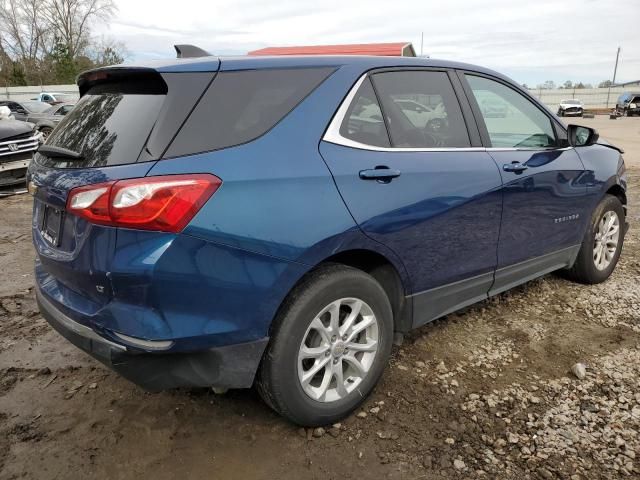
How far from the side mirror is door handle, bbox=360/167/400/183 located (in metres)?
2.04

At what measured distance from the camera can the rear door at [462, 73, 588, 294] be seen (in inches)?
130

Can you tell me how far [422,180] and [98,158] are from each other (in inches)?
61.1

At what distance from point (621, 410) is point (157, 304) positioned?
236cm

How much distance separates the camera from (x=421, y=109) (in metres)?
3.02

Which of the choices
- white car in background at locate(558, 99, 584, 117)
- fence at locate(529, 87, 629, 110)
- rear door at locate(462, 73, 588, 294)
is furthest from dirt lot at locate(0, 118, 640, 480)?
fence at locate(529, 87, 629, 110)

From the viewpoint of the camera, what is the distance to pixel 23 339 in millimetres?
3602

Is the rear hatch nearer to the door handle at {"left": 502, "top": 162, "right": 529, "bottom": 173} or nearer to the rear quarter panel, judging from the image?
the door handle at {"left": 502, "top": 162, "right": 529, "bottom": 173}

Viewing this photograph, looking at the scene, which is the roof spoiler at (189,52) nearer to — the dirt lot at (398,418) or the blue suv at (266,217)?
the blue suv at (266,217)

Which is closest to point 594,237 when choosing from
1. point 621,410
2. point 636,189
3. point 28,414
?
point 621,410

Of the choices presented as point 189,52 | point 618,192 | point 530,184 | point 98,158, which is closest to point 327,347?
point 98,158

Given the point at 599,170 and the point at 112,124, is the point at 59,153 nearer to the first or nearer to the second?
the point at 112,124

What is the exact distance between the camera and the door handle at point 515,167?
3.24 m

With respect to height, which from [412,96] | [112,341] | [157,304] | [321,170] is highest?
[412,96]

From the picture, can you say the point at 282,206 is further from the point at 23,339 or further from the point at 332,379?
the point at 23,339
